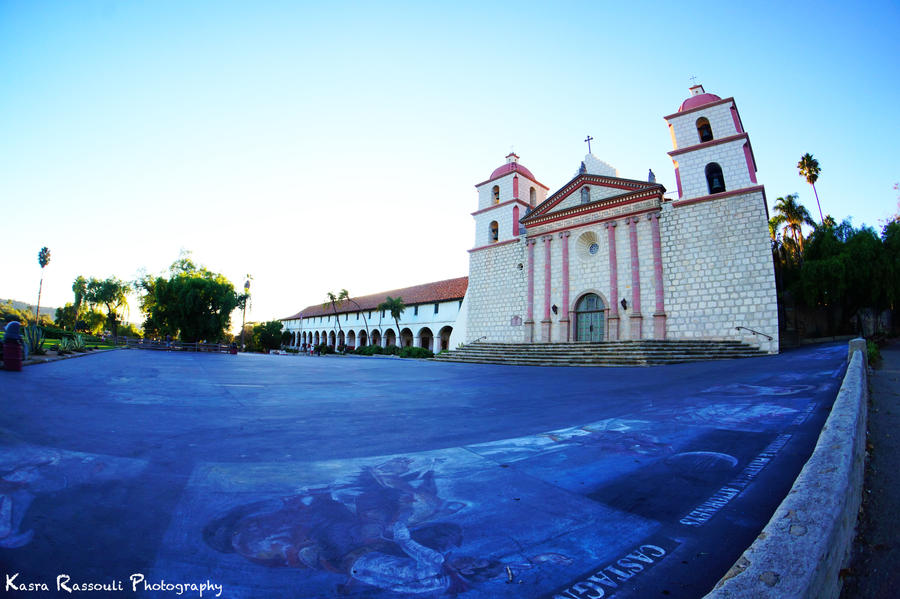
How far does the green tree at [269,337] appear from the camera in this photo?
60.6m

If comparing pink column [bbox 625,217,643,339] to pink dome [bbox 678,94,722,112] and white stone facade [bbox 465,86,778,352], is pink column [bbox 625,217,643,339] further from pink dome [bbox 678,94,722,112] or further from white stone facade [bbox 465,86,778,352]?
pink dome [bbox 678,94,722,112]

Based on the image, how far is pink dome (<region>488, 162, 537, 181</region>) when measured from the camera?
2592 cm

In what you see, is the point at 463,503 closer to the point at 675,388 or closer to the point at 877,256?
the point at 675,388

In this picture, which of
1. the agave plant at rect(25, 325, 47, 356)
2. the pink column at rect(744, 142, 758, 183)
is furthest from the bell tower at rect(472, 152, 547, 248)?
the agave plant at rect(25, 325, 47, 356)

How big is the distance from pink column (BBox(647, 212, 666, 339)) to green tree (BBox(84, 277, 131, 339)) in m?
68.9

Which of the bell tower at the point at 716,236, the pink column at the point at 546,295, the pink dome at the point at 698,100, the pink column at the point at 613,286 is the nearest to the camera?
the bell tower at the point at 716,236

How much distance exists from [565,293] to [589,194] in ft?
19.2

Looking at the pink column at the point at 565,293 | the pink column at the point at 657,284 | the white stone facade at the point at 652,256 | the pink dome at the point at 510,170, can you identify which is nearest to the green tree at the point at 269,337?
the white stone facade at the point at 652,256

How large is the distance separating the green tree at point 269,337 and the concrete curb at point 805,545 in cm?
6548

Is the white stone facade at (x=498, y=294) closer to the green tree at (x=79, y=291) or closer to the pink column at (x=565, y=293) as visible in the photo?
the pink column at (x=565, y=293)

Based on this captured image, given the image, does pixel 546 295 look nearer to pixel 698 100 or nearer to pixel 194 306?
pixel 698 100

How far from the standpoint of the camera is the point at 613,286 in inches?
796

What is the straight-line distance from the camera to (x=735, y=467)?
2.54 metres

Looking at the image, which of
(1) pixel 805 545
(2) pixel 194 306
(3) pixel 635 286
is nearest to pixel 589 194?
(3) pixel 635 286
